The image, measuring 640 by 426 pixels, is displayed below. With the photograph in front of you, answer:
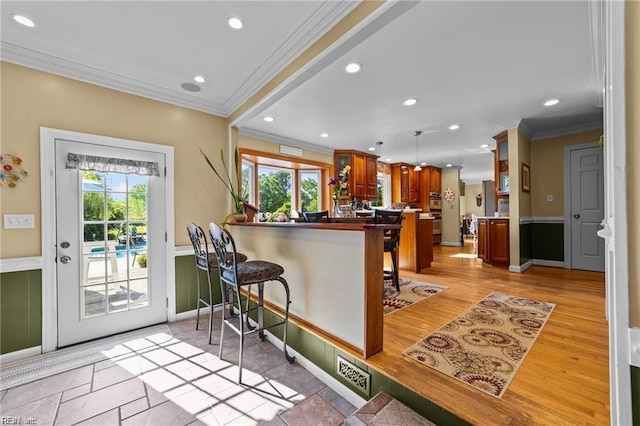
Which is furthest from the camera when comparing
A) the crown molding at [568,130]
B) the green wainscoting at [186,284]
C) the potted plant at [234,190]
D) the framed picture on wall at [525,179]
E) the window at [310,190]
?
the window at [310,190]

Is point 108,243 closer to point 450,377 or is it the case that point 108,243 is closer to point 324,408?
point 324,408

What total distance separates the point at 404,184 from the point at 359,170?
207 cm

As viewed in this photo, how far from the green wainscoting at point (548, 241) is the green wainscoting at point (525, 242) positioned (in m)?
0.15

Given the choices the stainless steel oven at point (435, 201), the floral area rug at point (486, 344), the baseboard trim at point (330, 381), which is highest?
the stainless steel oven at point (435, 201)

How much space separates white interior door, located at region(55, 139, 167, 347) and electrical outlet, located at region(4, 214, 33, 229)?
0.59 feet

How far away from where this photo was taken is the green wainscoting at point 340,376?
135 centimetres

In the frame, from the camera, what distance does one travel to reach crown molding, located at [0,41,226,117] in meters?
2.23

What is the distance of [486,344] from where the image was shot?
1.99 m

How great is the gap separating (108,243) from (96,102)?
1441 mm

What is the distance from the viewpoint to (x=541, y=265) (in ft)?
16.3

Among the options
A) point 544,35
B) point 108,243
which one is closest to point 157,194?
point 108,243

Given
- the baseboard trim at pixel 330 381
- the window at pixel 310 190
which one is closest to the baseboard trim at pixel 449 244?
the window at pixel 310 190

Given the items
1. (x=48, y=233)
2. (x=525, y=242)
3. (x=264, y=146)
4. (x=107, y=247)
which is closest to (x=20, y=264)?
(x=48, y=233)

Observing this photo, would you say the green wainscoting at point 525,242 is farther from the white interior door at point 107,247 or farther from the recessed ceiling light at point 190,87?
the white interior door at point 107,247
